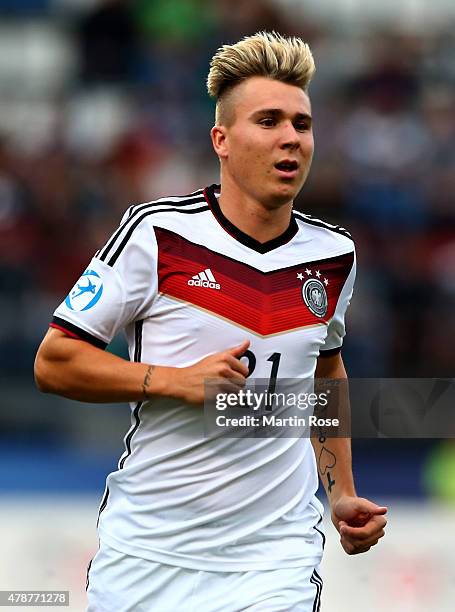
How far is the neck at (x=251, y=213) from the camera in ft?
13.6

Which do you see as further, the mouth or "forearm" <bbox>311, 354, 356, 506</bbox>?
"forearm" <bbox>311, 354, 356, 506</bbox>

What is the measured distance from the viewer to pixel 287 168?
400 centimetres

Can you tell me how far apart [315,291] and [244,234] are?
320mm

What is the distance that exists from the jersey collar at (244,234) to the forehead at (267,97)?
1.05ft

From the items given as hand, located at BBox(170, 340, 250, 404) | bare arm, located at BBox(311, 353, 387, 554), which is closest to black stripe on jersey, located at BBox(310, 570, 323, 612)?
bare arm, located at BBox(311, 353, 387, 554)

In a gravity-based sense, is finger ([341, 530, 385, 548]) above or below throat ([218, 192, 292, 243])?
below

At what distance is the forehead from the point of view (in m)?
4.06

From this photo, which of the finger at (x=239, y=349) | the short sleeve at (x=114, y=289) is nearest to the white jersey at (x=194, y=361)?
the short sleeve at (x=114, y=289)

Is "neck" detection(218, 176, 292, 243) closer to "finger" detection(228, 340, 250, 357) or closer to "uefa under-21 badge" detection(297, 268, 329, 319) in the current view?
"uefa under-21 badge" detection(297, 268, 329, 319)

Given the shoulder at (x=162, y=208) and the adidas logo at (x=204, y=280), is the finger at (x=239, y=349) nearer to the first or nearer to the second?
the adidas logo at (x=204, y=280)

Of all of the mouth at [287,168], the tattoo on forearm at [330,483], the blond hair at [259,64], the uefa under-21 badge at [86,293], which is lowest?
the tattoo on forearm at [330,483]

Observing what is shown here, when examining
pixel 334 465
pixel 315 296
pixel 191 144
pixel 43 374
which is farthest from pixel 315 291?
pixel 191 144

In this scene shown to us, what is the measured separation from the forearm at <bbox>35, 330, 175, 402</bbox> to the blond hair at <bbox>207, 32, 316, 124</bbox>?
3.15ft

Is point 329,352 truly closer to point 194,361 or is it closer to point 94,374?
point 194,361
